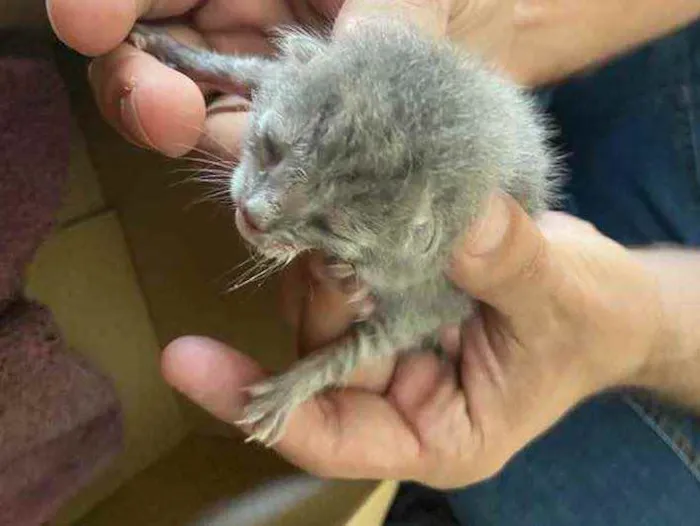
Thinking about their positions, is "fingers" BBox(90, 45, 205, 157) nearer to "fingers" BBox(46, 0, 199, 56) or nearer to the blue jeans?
"fingers" BBox(46, 0, 199, 56)

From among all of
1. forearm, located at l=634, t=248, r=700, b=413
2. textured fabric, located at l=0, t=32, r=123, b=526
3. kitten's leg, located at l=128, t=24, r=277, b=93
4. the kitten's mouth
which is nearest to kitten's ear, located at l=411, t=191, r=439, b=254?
the kitten's mouth

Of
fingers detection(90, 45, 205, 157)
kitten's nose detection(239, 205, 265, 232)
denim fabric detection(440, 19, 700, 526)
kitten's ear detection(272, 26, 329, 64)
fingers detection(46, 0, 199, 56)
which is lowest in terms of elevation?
denim fabric detection(440, 19, 700, 526)

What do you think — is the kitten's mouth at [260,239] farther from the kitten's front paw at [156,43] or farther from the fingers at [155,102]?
the kitten's front paw at [156,43]

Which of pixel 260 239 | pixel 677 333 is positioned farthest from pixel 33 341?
pixel 677 333

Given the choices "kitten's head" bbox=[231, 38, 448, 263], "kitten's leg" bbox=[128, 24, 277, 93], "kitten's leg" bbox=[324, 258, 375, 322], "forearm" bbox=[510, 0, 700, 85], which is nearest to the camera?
"kitten's head" bbox=[231, 38, 448, 263]

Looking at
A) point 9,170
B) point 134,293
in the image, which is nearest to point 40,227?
point 9,170

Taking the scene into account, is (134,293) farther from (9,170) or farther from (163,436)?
(9,170)
